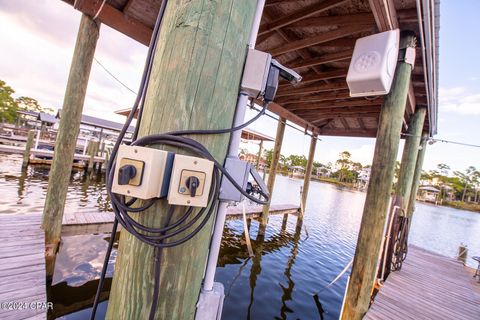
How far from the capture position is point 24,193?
318 inches

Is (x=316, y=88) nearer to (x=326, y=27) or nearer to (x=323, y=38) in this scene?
(x=326, y=27)

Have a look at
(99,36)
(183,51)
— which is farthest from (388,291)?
(99,36)

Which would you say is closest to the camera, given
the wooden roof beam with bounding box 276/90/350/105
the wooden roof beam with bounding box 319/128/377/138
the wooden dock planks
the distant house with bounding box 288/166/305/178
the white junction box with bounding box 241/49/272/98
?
the white junction box with bounding box 241/49/272/98

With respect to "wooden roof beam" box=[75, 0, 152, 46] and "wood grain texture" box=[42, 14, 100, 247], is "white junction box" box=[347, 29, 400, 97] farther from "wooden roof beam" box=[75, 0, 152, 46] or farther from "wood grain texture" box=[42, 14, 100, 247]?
"wood grain texture" box=[42, 14, 100, 247]

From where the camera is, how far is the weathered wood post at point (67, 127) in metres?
3.65

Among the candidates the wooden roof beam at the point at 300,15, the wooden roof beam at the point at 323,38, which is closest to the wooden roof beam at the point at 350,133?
the wooden roof beam at the point at 323,38

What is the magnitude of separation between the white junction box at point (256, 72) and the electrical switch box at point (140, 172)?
0.43 meters

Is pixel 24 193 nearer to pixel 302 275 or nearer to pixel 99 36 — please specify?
pixel 99 36

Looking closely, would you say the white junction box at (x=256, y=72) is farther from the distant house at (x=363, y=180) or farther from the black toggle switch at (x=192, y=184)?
the distant house at (x=363, y=180)

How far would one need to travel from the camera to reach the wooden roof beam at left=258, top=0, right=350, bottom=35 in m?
2.84

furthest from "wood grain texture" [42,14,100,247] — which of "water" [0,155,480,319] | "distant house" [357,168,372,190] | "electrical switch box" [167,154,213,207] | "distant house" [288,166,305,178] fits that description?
"distant house" [288,166,305,178]

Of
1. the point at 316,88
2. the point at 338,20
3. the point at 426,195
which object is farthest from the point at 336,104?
the point at 426,195

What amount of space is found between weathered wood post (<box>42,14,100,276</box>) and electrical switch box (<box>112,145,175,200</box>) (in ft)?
12.9

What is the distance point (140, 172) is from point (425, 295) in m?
→ 5.64
